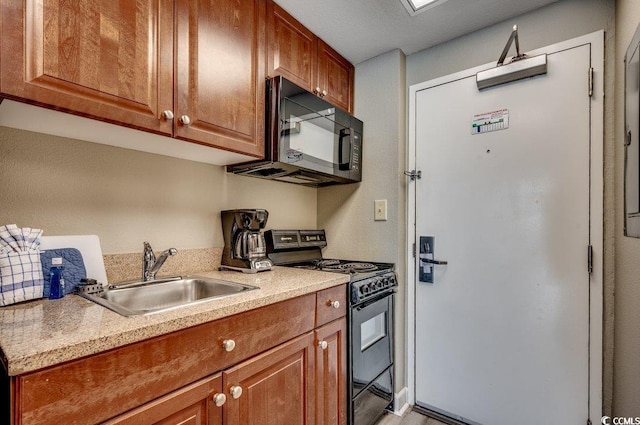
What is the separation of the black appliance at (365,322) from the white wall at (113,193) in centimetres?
39

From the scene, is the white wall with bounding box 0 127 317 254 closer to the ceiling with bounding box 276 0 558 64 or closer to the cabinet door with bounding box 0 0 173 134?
the cabinet door with bounding box 0 0 173 134

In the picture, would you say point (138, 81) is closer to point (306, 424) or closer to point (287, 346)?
point (287, 346)

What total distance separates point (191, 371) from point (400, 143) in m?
1.71

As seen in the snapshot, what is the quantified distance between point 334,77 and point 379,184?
2.51 ft

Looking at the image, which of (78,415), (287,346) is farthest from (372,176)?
(78,415)

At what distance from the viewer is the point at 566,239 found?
5.16 ft

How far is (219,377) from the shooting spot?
0.99 meters

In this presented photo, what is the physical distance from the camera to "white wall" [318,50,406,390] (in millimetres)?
2023

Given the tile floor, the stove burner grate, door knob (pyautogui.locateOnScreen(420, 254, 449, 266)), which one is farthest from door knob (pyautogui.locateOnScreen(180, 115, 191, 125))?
the tile floor

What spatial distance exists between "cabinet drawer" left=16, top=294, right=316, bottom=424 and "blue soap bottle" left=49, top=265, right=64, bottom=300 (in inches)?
18.5

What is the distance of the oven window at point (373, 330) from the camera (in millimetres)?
1713

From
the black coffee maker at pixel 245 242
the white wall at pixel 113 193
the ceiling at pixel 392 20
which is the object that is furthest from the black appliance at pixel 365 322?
the ceiling at pixel 392 20

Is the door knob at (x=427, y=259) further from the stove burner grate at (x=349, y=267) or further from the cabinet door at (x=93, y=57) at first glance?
the cabinet door at (x=93, y=57)

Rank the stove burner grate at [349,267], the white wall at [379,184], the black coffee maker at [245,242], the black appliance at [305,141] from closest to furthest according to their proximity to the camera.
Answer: the black appliance at [305,141] < the black coffee maker at [245,242] < the stove burner grate at [349,267] < the white wall at [379,184]
